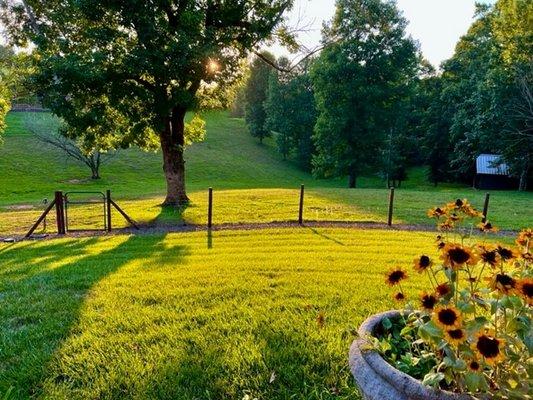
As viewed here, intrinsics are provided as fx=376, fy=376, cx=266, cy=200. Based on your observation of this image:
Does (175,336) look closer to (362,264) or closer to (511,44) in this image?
(362,264)

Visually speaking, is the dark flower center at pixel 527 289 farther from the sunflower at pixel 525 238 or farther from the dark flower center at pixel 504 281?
the sunflower at pixel 525 238

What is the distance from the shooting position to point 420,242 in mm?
8531

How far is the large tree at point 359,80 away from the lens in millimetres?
28469

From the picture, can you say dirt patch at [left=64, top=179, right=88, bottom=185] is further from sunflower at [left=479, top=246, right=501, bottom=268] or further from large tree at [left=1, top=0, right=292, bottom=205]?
sunflower at [left=479, top=246, right=501, bottom=268]

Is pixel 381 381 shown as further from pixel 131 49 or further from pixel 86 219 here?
pixel 86 219

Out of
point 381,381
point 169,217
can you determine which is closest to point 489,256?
point 381,381

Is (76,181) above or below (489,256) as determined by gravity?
below

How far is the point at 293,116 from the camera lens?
46.7m

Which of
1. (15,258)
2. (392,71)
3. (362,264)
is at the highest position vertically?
(392,71)

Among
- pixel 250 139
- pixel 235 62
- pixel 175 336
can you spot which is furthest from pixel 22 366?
pixel 250 139

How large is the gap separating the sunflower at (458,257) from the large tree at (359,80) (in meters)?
28.2

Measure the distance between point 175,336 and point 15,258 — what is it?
5488 millimetres

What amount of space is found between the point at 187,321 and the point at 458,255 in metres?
2.77

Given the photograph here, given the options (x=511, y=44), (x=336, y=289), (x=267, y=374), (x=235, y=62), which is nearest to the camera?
(x=267, y=374)
